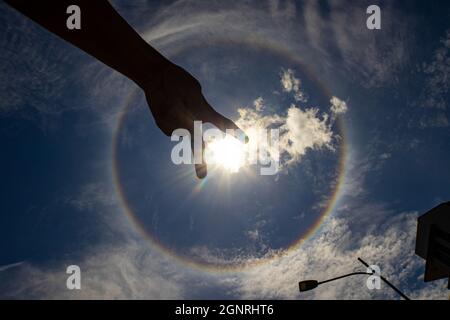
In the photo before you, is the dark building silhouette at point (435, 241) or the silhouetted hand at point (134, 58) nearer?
the silhouetted hand at point (134, 58)

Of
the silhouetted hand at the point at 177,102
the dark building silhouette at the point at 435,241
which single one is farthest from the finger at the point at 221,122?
the dark building silhouette at the point at 435,241

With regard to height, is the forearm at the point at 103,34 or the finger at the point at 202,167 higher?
the forearm at the point at 103,34

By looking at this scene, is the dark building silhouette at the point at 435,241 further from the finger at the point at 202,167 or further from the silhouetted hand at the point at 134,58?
the silhouetted hand at the point at 134,58

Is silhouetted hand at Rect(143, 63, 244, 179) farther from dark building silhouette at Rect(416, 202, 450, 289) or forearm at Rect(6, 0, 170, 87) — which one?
dark building silhouette at Rect(416, 202, 450, 289)
